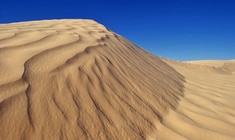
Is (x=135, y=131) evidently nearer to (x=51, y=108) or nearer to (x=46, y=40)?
(x=51, y=108)

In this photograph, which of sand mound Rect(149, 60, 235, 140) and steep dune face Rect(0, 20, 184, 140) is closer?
steep dune face Rect(0, 20, 184, 140)

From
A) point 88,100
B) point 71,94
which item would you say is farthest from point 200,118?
point 71,94

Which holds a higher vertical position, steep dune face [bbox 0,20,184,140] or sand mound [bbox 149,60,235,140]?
steep dune face [bbox 0,20,184,140]

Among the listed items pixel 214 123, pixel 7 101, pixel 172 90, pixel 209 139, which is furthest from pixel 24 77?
pixel 172 90

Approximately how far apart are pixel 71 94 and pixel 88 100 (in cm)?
13

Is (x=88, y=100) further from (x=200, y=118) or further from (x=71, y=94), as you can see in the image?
(x=200, y=118)

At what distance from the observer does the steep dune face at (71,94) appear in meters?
1.83

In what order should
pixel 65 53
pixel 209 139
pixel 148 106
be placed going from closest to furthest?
pixel 209 139, pixel 148 106, pixel 65 53

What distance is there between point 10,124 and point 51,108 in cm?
30

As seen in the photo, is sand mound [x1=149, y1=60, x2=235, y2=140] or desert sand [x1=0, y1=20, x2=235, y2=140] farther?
sand mound [x1=149, y1=60, x2=235, y2=140]

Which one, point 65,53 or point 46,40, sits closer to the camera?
point 65,53

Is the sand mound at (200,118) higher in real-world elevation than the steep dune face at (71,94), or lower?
lower

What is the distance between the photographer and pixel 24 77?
2.12m

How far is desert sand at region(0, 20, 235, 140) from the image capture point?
1.85 metres
